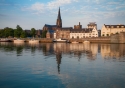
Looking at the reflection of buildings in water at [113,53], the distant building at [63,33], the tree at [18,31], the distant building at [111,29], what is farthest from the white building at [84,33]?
the reflection of buildings in water at [113,53]

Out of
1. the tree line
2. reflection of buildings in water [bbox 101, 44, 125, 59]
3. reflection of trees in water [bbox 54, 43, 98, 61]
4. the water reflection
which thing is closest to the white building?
the tree line

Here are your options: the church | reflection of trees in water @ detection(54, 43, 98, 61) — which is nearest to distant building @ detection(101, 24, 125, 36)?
the church

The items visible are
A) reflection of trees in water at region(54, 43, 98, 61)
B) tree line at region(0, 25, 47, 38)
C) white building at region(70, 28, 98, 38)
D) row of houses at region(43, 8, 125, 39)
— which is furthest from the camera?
white building at region(70, 28, 98, 38)

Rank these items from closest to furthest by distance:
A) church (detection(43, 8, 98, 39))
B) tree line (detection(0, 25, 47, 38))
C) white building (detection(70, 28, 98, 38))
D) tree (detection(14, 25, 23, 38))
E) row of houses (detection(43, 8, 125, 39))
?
row of houses (detection(43, 8, 125, 39)) → tree line (detection(0, 25, 47, 38)) → tree (detection(14, 25, 23, 38)) → white building (detection(70, 28, 98, 38)) → church (detection(43, 8, 98, 39))

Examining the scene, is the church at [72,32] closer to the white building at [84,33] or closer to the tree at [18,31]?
the white building at [84,33]

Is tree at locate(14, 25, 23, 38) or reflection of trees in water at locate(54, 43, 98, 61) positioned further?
tree at locate(14, 25, 23, 38)

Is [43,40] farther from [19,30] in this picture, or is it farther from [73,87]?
[73,87]

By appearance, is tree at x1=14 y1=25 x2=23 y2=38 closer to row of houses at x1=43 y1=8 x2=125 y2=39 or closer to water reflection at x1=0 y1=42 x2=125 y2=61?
row of houses at x1=43 y1=8 x2=125 y2=39

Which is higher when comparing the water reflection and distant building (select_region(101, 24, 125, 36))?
distant building (select_region(101, 24, 125, 36))

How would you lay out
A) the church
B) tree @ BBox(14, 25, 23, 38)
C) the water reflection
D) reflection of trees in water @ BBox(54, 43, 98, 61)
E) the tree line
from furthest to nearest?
the church < tree @ BBox(14, 25, 23, 38) < the tree line < reflection of trees in water @ BBox(54, 43, 98, 61) < the water reflection

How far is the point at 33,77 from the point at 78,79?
14.7 feet

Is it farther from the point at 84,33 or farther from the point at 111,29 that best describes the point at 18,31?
the point at 111,29

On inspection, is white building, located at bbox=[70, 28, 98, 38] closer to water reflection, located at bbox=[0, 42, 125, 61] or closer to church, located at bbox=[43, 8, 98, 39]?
church, located at bbox=[43, 8, 98, 39]

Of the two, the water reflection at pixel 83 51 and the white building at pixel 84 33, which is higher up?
the white building at pixel 84 33
